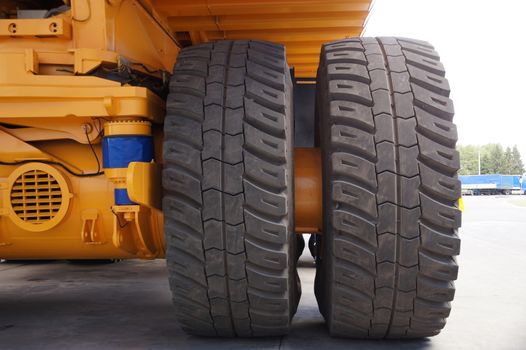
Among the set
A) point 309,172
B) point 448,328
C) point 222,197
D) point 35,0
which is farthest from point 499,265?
point 35,0

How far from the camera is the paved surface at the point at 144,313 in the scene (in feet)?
11.1

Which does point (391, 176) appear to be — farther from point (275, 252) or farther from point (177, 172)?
point (177, 172)

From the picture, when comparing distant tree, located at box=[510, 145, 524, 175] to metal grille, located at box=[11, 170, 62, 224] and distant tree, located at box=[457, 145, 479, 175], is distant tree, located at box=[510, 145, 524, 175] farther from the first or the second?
metal grille, located at box=[11, 170, 62, 224]

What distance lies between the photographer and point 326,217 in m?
3.07

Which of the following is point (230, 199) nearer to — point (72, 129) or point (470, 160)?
point (72, 129)

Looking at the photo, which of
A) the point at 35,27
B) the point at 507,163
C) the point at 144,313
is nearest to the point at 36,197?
the point at 35,27

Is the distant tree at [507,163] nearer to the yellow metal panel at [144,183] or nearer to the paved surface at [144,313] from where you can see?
the paved surface at [144,313]

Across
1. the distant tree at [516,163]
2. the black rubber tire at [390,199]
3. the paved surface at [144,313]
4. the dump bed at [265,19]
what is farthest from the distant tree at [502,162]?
the black rubber tire at [390,199]

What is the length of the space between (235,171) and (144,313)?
2023mm

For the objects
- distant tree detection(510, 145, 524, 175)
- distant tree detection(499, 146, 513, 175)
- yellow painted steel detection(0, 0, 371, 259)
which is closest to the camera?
yellow painted steel detection(0, 0, 371, 259)

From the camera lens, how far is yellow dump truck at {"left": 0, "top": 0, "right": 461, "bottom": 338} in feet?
9.18

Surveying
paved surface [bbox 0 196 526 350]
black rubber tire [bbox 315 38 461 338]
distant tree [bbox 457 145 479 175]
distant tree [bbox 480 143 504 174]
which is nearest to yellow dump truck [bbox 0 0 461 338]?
black rubber tire [bbox 315 38 461 338]

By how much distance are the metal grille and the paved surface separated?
0.78 meters

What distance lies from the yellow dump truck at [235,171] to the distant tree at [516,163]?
10663 cm
